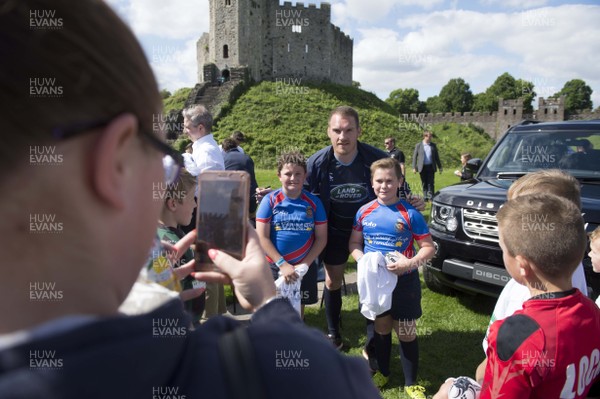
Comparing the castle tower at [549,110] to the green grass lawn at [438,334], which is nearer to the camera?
the green grass lawn at [438,334]

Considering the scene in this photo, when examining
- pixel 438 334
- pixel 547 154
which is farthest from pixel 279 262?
pixel 547 154

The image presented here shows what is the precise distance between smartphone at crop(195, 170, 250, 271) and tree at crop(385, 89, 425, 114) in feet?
271

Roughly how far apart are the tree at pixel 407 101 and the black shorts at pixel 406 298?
80165 mm

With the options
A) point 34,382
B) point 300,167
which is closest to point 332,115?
point 300,167

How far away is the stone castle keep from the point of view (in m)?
39.6

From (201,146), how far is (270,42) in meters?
41.6

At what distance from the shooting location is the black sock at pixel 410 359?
3.80m

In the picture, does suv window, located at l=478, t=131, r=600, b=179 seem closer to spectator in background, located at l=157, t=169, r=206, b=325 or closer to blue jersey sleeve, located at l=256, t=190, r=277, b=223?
blue jersey sleeve, located at l=256, t=190, r=277, b=223

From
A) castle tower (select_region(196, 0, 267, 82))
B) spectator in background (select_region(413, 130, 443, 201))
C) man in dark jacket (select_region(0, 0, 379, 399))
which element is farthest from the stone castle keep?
man in dark jacket (select_region(0, 0, 379, 399))

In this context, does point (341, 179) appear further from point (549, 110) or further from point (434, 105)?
point (434, 105)

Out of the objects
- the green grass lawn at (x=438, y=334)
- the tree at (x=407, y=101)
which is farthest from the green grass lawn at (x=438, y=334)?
the tree at (x=407, y=101)

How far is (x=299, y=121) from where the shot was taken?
3347cm

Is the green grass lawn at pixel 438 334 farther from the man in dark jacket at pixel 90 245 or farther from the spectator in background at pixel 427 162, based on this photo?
the spectator in background at pixel 427 162

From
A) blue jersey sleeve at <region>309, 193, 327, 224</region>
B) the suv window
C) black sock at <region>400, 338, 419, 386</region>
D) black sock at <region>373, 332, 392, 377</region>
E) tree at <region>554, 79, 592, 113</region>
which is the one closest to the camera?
black sock at <region>400, 338, 419, 386</region>
